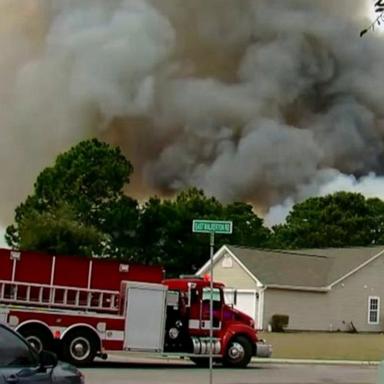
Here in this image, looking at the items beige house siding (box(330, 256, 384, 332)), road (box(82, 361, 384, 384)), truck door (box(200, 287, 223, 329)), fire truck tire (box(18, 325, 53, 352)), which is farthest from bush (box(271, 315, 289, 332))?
fire truck tire (box(18, 325, 53, 352))

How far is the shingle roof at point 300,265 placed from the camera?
168 feet

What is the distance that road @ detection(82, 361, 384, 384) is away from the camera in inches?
Answer: 759

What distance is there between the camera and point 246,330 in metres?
24.1

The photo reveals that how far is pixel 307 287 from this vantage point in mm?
50938

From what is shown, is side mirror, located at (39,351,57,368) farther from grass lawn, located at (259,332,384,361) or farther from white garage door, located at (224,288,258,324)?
white garage door, located at (224,288,258,324)

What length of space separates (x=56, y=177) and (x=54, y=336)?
48401 millimetres

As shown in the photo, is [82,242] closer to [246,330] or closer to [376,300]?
[376,300]

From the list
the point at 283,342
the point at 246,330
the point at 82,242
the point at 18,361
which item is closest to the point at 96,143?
the point at 82,242

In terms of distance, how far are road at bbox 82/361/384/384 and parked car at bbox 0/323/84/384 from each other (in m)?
9.33

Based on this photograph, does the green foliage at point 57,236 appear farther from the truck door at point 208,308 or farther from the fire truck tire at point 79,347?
the fire truck tire at point 79,347

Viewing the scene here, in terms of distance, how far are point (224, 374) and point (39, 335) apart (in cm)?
453

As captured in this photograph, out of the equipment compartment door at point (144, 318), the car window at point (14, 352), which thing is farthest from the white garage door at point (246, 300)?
the car window at point (14, 352)

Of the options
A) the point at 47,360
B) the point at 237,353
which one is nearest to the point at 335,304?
the point at 237,353

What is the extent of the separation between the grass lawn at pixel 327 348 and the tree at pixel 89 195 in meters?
23.9
